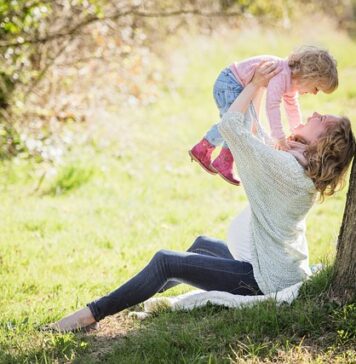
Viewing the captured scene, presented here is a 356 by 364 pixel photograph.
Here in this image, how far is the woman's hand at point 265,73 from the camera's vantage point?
11.9 feet

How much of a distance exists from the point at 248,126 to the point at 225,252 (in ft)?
2.79

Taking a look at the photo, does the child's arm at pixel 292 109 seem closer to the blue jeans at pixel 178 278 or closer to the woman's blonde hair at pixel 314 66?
the woman's blonde hair at pixel 314 66

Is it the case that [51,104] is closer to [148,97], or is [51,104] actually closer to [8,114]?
[8,114]

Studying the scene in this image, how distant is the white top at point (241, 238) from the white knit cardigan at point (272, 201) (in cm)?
5

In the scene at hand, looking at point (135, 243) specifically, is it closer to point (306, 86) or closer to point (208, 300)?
point (208, 300)

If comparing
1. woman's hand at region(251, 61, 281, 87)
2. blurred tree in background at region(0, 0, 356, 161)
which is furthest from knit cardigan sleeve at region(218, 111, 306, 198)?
blurred tree in background at region(0, 0, 356, 161)

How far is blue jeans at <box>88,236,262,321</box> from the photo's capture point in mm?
3494

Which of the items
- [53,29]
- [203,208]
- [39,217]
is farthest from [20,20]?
[203,208]

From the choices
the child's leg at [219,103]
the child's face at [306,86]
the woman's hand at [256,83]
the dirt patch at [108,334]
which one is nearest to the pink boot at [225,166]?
the child's leg at [219,103]

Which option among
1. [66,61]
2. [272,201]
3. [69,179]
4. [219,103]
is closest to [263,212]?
[272,201]

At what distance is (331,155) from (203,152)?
2.93 feet

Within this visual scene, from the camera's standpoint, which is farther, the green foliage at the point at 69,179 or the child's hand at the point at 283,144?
the green foliage at the point at 69,179

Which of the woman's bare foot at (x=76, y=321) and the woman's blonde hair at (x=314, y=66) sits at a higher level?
the woman's blonde hair at (x=314, y=66)

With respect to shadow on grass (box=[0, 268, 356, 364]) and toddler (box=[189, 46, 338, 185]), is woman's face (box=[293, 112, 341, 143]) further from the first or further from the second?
shadow on grass (box=[0, 268, 356, 364])
